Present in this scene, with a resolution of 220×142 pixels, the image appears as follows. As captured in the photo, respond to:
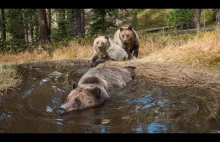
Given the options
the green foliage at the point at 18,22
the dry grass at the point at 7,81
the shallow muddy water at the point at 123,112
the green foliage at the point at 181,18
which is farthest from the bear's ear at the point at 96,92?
the green foliage at the point at 181,18

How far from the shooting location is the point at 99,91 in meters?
6.00

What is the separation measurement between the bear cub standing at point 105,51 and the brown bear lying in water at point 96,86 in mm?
1810

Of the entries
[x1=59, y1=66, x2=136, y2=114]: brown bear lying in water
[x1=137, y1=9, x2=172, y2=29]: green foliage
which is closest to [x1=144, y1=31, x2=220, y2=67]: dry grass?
[x1=59, y1=66, x2=136, y2=114]: brown bear lying in water

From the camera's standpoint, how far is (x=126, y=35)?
10.9 metres

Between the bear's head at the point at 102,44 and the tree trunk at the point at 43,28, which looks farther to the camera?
the tree trunk at the point at 43,28

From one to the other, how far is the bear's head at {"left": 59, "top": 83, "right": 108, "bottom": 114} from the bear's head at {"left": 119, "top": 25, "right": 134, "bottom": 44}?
5.01m

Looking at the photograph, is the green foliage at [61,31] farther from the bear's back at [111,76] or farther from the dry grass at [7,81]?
the bear's back at [111,76]

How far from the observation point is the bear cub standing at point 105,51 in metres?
10.2

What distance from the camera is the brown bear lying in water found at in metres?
5.69

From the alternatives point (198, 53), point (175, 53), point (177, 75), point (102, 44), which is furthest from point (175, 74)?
point (102, 44)

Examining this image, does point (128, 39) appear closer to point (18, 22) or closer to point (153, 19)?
point (18, 22)

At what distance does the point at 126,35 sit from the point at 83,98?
5491 millimetres
